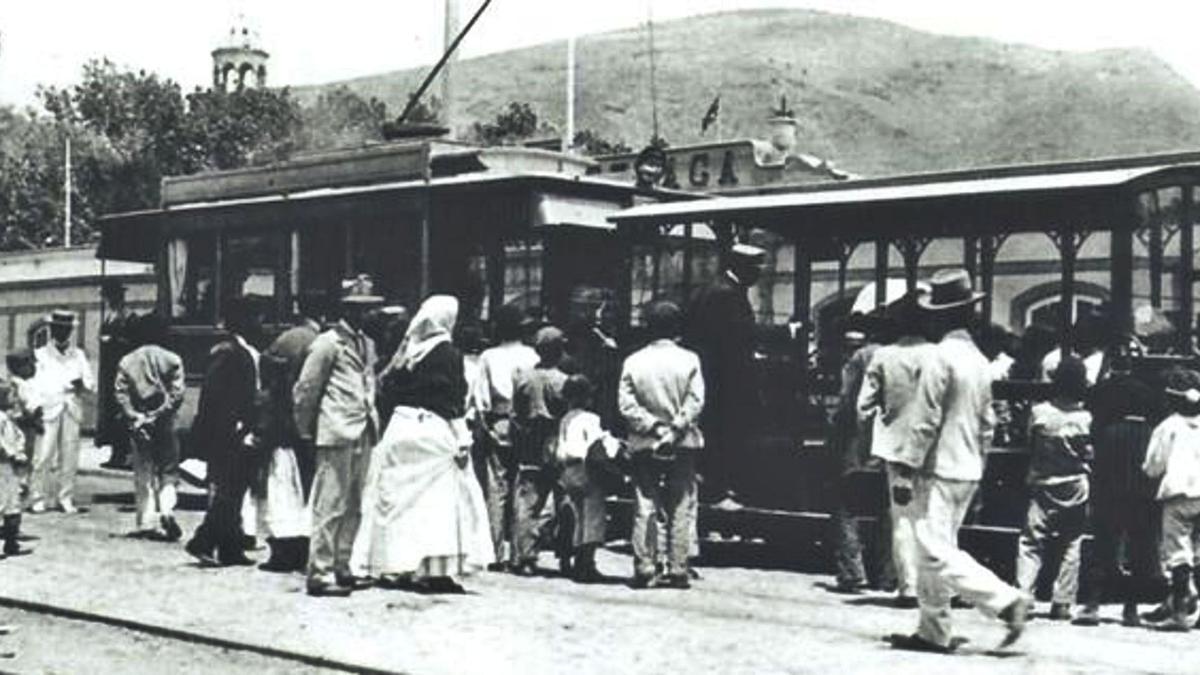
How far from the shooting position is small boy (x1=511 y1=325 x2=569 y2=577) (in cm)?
1132

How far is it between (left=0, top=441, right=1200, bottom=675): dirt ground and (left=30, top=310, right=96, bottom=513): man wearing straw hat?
3.71 meters

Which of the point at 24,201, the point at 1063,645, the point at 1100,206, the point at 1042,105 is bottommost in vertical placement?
the point at 1063,645

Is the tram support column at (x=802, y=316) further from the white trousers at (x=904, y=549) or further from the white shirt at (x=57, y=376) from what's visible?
the white shirt at (x=57, y=376)

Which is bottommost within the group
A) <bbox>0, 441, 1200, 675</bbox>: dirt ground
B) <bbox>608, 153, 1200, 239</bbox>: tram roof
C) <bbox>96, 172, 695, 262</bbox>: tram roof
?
<bbox>0, 441, 1200, 675</bbox>: dirt ground

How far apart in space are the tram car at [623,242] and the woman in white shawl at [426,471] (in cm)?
270

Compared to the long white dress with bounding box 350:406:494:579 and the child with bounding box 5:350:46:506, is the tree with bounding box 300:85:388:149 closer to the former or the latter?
the child with bounding box 5:350:46:506

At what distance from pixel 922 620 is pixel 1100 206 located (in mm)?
3850

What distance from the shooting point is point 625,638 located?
853 centimetres

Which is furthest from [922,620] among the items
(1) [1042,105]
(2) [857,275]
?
(1) [1042,105]

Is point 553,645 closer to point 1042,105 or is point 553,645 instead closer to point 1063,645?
point 1063,645

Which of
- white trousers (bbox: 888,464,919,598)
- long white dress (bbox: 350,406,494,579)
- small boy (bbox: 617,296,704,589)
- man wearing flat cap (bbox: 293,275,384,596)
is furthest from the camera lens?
small boy (bbox: 617,296,704,589)


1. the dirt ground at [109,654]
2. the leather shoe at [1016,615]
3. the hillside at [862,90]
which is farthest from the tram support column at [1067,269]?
the hillside at [862,90]

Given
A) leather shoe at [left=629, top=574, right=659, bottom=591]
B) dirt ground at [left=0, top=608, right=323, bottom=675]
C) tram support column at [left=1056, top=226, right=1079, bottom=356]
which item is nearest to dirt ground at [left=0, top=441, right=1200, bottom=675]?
dirt ground at [left=0, top=608, right=323, bottom=675]

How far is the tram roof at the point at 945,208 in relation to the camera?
10.8 m
